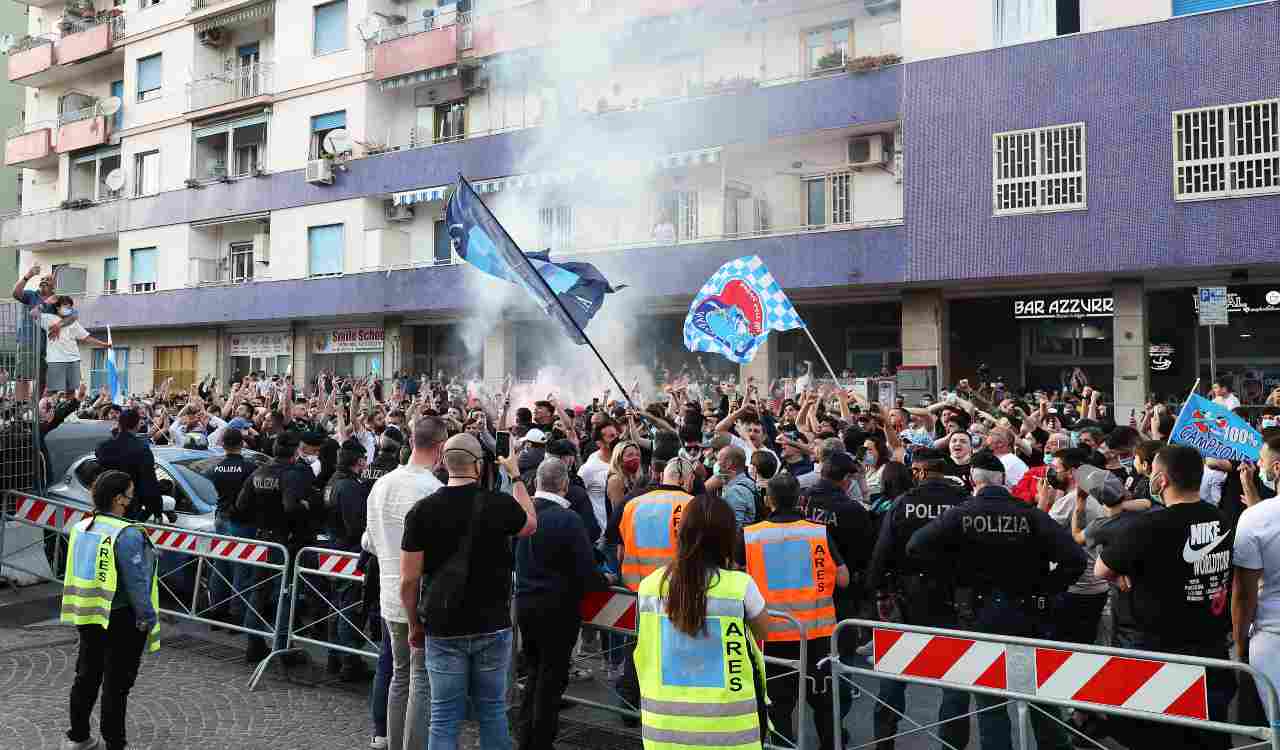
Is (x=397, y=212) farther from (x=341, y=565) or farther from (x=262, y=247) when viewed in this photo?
(x=341, y=565)

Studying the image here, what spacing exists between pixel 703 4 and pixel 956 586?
18491 mm

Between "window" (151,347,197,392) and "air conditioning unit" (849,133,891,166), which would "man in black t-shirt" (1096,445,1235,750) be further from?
"window" (151,347,197,392)

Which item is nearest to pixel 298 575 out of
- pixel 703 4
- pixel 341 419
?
pixel 341 419

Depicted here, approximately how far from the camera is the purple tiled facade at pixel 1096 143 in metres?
15.9

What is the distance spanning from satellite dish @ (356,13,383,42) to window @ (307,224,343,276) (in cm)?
504

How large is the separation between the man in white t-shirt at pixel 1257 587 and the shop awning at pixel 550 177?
17.4 meters

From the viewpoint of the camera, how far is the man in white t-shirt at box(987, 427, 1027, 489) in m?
7.54

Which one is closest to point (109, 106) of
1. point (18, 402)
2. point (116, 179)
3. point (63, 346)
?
point (116, 179)

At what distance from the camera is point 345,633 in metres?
6.95

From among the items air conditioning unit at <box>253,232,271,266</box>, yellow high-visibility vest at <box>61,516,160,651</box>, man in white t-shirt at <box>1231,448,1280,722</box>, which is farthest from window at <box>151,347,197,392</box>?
man in white t-shirt at <box>1231,448,1280,722</box>

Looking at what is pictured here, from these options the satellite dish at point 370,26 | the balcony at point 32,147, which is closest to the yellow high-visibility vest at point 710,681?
the satellite dish at point 370,26

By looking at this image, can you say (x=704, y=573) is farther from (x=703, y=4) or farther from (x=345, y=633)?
(x=703, y=4)

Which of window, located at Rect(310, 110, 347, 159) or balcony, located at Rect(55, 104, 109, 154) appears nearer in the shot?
window, located at Rect(310, 110, 347, 159)

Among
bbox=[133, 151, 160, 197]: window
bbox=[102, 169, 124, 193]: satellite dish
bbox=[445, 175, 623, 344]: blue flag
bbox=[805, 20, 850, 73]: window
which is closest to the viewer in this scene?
bbox=[445, 175, 623, 344]: blue flag
